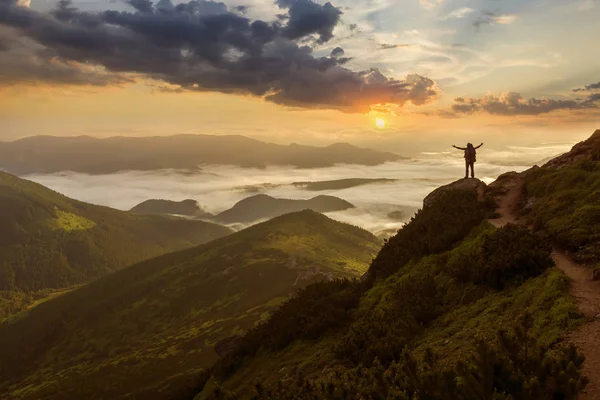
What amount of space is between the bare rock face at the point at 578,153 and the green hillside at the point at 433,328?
750 centimetres

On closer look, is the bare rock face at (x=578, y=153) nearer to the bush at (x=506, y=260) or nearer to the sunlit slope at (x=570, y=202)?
the sunlit slope at (x=570, y=202)

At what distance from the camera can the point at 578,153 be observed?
31.7 metres

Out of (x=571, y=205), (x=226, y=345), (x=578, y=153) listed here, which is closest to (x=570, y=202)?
(x=571, y=205)

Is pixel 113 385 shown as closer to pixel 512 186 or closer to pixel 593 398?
pixel 512 186

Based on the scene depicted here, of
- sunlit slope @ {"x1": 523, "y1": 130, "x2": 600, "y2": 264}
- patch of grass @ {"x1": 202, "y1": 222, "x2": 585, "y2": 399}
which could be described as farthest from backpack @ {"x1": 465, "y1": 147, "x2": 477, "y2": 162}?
patch of grass @ {"x1": 202, "y1": 222, "x2": 585, "y2": 399}

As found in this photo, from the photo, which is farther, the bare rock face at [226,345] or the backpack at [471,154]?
the backpack at [471,154]

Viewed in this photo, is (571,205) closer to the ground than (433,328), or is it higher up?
higher up

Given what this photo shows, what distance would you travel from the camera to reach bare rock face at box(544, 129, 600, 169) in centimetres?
3036

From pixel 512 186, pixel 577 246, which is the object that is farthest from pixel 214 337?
pixel 577 246

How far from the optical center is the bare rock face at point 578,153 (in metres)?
30.4

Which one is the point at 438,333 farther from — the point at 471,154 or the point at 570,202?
the point at 471,154

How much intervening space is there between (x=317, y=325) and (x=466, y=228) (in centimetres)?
1084

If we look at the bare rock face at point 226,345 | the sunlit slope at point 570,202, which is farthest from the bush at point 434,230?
the bare rock face at point 226,345

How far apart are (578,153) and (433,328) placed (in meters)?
23.8
